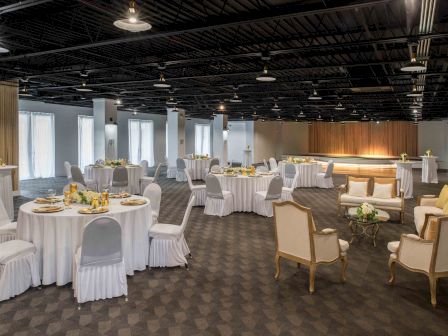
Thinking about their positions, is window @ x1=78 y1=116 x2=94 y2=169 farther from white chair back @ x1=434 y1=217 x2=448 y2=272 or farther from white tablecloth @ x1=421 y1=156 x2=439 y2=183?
white chair back @ x1=434 y1=217 x2=448 y2=272

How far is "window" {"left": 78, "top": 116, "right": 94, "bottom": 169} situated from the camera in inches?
729

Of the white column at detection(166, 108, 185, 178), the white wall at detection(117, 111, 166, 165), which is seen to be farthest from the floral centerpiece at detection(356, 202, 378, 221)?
the white wall at detection(117, 111, 166, 165)

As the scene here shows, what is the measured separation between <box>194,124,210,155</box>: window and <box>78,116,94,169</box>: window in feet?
34.8

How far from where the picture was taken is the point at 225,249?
6020 mm

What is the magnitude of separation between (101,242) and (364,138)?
97.5 feet

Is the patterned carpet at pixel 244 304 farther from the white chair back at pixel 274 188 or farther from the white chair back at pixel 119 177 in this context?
the white chair back at pixel 119 177

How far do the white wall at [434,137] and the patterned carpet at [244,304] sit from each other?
23.3 meters

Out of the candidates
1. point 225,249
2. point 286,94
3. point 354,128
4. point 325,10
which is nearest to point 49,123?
point 286,94

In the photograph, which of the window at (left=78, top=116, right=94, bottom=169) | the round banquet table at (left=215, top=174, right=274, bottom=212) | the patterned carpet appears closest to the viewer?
the patterned carpet

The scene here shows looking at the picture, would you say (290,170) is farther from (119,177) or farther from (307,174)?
(119,177)

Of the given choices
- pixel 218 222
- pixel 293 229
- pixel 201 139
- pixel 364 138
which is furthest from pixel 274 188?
pixel 364 138

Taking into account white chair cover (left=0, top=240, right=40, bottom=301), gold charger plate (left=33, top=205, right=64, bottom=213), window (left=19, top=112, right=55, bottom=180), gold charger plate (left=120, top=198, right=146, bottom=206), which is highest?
window (left=19, top=112, right=55, bottom=180)

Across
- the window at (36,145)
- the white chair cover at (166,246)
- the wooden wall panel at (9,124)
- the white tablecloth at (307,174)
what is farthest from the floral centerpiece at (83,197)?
the window at (36,145)

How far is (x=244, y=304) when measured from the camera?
13.2 ft
